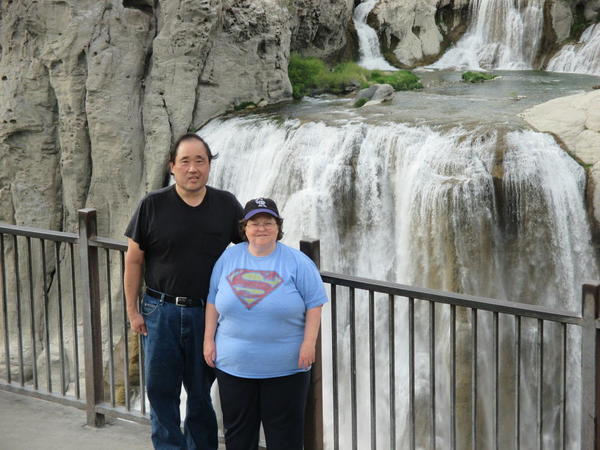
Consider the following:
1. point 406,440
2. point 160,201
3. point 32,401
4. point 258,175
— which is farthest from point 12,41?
point 160,201

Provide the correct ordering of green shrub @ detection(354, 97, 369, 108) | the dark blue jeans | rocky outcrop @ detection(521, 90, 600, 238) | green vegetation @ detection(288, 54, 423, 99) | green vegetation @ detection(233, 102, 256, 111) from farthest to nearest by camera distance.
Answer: green vegetation @ detection(288, 54, 423, 99)
green vegetation @ detection(233, 102, 256, 111)
green shrub @ detection(354, 97, 369, 108)
rocky outcrop @ detection(521, 90, 600, 238)
the dark blue jeans

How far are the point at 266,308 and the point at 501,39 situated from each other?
80.6 feet

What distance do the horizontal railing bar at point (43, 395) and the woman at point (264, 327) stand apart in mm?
1713

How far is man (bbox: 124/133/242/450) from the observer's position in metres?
4.34

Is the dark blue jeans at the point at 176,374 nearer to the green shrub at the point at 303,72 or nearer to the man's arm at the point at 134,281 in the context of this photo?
the man's arm at the point at 134,281

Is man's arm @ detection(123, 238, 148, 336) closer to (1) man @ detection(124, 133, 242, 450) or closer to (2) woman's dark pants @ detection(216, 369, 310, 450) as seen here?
(1) man @ detection(124, 133, 242, 450)

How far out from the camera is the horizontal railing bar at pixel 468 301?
12.6ft

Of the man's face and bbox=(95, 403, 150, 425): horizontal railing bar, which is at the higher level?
the man's face

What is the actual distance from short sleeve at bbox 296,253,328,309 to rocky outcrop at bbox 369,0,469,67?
942 inches

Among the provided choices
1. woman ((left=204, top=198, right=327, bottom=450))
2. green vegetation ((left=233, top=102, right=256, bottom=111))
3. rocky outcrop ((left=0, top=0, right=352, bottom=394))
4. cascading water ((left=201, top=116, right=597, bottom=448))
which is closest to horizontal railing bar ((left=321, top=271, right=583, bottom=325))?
woman ((left=204, top=198, right=327, bottom=450))

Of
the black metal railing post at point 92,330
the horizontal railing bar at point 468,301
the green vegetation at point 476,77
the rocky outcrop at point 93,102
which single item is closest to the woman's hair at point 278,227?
the horizontal railing bar at point 468,301

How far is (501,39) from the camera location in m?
26.8

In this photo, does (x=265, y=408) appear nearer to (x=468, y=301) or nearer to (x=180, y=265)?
(x=180, y=265)

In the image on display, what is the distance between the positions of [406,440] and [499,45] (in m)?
18.2
